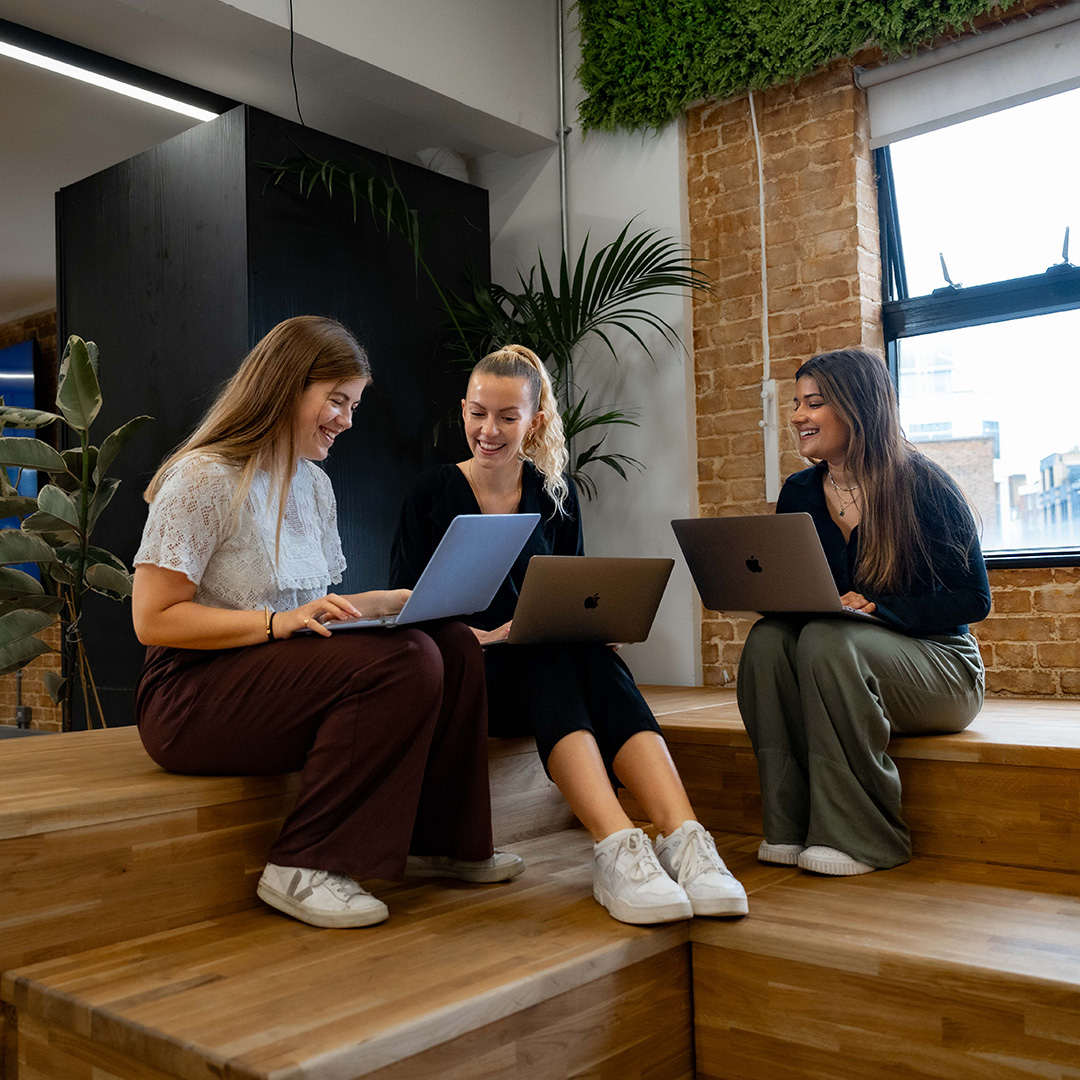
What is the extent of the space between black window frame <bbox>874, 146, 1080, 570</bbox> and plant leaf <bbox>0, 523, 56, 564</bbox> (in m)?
2.65

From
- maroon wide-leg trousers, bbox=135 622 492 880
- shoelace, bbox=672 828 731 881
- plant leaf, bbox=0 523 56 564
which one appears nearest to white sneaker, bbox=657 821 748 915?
shoelace, bbox=672 828 731 881

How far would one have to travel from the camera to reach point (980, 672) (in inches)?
82.0

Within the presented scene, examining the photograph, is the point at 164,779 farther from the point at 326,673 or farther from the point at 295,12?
the point at 295,12

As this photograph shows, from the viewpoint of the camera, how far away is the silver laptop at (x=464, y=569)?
1.60 meters

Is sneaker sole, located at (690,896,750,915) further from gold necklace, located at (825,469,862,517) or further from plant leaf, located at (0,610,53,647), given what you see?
plant leaf, located at (0,610,53,647)

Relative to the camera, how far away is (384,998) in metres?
1.31

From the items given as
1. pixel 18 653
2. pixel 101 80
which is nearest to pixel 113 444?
pixel 18 653

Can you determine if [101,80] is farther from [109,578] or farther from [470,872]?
[470,872]

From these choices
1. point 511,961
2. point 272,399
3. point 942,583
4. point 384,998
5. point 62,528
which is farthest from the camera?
point 62,528

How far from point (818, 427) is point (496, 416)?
69 centimetres

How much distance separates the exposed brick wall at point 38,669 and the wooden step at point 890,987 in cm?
493

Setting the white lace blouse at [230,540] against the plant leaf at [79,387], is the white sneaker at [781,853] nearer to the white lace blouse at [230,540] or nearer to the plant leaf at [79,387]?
the white lace blouse at [230,540]

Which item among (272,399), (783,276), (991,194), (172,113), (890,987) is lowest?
(890,987)

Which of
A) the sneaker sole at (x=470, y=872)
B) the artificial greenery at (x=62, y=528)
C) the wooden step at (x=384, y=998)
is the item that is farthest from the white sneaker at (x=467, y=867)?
the artificial greenery at (x=62, y=528)
